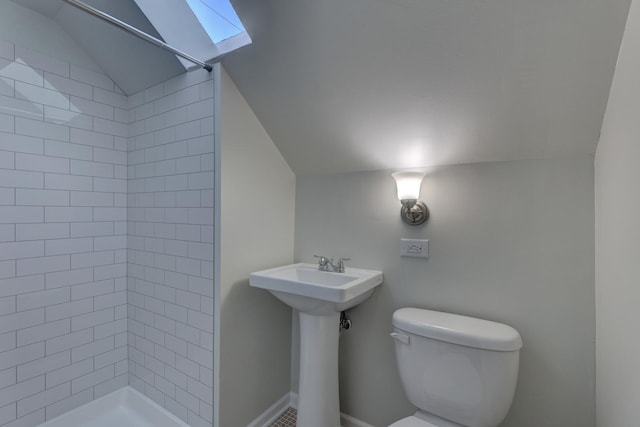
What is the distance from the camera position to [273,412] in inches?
66.4

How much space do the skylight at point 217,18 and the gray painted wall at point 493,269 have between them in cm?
95

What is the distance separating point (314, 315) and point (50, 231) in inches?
61.3

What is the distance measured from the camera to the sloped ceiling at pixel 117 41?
1.47 metres

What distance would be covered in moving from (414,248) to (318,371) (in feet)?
2.66

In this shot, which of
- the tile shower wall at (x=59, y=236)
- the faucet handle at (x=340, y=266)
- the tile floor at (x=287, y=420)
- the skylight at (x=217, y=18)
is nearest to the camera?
the skylight at (x=217, y=18)

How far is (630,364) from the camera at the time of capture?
0.74 m

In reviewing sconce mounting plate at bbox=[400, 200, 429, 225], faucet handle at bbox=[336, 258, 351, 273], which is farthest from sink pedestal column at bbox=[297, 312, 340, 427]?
sconce mounting plate at bbox=[400, 200, 429, 225]

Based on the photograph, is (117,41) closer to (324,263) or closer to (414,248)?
(324,263)

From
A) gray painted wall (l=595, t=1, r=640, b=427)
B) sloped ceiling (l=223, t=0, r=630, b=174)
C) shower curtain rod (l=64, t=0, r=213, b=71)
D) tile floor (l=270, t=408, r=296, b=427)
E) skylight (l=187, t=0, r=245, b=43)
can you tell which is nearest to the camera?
gray painted wall (l=595, t=1, r=640, b=427)

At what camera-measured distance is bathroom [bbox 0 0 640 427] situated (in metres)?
0.97

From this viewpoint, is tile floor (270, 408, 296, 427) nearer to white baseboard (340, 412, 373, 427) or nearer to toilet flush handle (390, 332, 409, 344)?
white baseboard (340, 412, 373, 427)

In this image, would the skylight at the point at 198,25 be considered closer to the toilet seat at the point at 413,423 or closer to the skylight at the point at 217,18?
the skylight at the point at 217,18

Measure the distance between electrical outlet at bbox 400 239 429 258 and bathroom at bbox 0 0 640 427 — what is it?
40 millimetres

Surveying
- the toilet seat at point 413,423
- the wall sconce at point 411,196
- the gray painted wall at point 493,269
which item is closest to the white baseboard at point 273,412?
the gray painted wall at point 493,269
